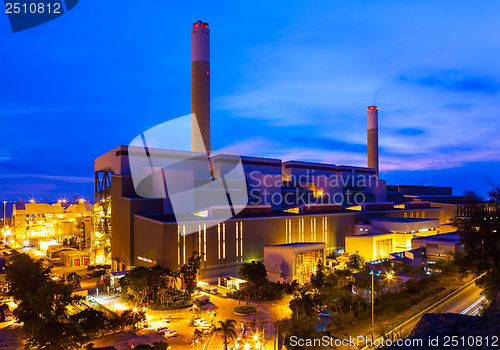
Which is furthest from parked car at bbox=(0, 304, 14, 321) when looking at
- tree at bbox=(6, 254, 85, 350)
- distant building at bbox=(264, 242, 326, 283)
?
distant building at bbox=(264, 242, 326, 283)

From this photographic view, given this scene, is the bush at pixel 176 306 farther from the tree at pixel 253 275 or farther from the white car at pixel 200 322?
the tree at pixel 253 275

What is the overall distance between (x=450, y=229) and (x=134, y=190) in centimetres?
5564

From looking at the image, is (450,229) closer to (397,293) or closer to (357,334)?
(397,293)

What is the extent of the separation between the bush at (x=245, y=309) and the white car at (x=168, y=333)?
651cm

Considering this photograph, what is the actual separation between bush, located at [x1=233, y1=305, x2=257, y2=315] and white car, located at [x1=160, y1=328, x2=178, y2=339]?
21.3ft

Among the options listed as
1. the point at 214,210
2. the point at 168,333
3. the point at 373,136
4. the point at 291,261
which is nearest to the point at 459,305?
the point at 291,261

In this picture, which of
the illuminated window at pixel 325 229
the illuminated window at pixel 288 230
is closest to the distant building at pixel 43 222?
the illuminated window at pixel 288 230

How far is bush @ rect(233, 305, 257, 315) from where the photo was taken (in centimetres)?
2988

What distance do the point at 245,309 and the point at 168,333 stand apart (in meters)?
7.73

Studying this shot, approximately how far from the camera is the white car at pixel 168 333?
2480cm

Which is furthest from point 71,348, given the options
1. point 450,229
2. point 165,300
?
point 450,229

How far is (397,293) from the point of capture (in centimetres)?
2672

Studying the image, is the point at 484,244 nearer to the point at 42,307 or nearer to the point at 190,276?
the point at 190,276

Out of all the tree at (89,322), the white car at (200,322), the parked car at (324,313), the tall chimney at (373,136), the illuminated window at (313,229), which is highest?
the tall chimney at (373,136)
